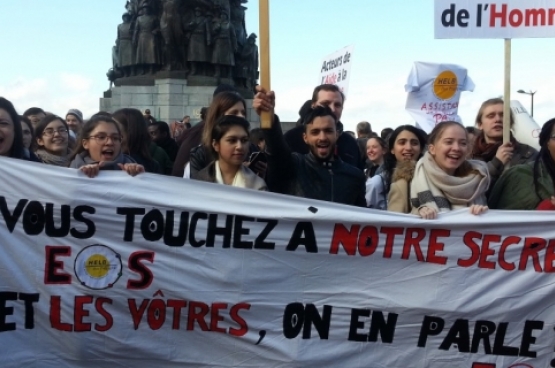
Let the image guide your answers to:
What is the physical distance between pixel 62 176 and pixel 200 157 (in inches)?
38.4

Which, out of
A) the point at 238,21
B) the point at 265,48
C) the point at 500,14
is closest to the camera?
the point at 265,48

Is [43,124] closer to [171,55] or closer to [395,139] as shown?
[395,139]

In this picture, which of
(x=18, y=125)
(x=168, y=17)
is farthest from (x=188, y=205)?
(x=168, y=17)

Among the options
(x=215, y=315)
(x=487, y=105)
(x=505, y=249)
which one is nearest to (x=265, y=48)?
(x=215, y=315)

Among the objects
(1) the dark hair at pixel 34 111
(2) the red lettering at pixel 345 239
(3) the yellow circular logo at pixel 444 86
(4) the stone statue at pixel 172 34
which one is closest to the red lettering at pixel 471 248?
(2) the red lettering at pixel 345 239

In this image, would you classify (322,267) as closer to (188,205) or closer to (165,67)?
(188,205)

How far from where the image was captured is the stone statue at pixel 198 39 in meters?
21.0

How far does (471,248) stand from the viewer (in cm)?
493

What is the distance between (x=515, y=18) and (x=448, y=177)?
158cm

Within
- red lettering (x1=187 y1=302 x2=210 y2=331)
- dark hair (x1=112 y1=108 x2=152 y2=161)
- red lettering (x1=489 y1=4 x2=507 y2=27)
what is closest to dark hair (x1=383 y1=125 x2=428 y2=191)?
red lettering (x1=489 y1=4 x2=507 y2=27)

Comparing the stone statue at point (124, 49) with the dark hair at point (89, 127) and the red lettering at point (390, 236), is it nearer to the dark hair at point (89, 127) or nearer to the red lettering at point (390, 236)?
the dark hair at point (89, 127)

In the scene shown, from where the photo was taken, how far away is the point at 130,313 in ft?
15.6

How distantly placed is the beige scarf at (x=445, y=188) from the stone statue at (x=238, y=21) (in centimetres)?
1806

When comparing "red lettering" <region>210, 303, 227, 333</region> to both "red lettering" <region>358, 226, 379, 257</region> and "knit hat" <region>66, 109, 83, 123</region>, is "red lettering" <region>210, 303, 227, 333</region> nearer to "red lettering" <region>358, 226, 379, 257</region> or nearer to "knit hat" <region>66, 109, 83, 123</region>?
"red lettering" <region>358, 226, 379, 257</region>
